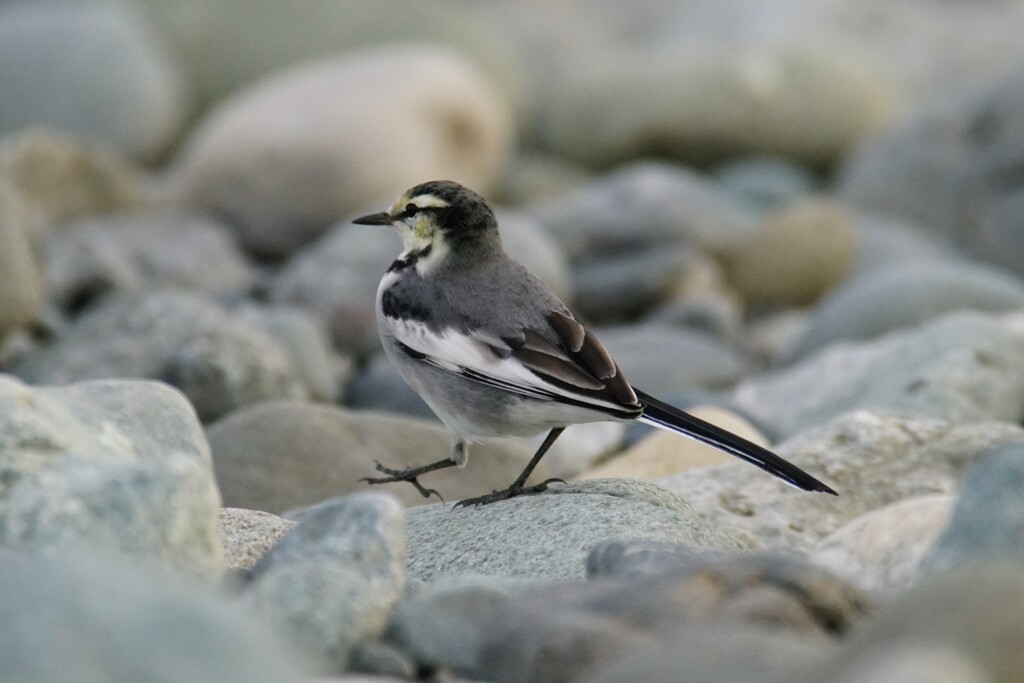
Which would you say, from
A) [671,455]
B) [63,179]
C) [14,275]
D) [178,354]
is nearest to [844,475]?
[671,455]

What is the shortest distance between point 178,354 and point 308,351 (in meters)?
1.27

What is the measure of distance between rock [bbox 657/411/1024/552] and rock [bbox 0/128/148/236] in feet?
28.5

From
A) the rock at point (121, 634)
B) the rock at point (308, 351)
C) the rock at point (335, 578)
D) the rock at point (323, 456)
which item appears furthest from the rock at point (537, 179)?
the rock at point (121, 634)

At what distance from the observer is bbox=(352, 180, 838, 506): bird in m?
5.24

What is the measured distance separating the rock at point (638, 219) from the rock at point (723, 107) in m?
3.78

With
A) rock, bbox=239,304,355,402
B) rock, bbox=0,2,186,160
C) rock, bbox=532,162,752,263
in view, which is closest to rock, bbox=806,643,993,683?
rock, bbox=239,304,355,402

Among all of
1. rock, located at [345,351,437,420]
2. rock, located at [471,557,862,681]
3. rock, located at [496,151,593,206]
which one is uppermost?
rock, located at [471,557,862,681]

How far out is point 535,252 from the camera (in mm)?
11555

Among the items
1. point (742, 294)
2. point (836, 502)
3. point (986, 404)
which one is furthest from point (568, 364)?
point (742, 294)

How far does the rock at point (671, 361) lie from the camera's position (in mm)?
9828

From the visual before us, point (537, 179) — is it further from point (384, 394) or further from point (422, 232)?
point (422, 232)

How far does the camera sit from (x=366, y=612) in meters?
3.91

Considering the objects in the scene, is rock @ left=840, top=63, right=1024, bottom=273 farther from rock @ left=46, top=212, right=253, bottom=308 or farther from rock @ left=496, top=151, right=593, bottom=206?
rock @ left=46, top=212, right=253, bottom=308

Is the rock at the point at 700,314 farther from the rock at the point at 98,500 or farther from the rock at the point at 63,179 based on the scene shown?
the rock at the point at 98,500
